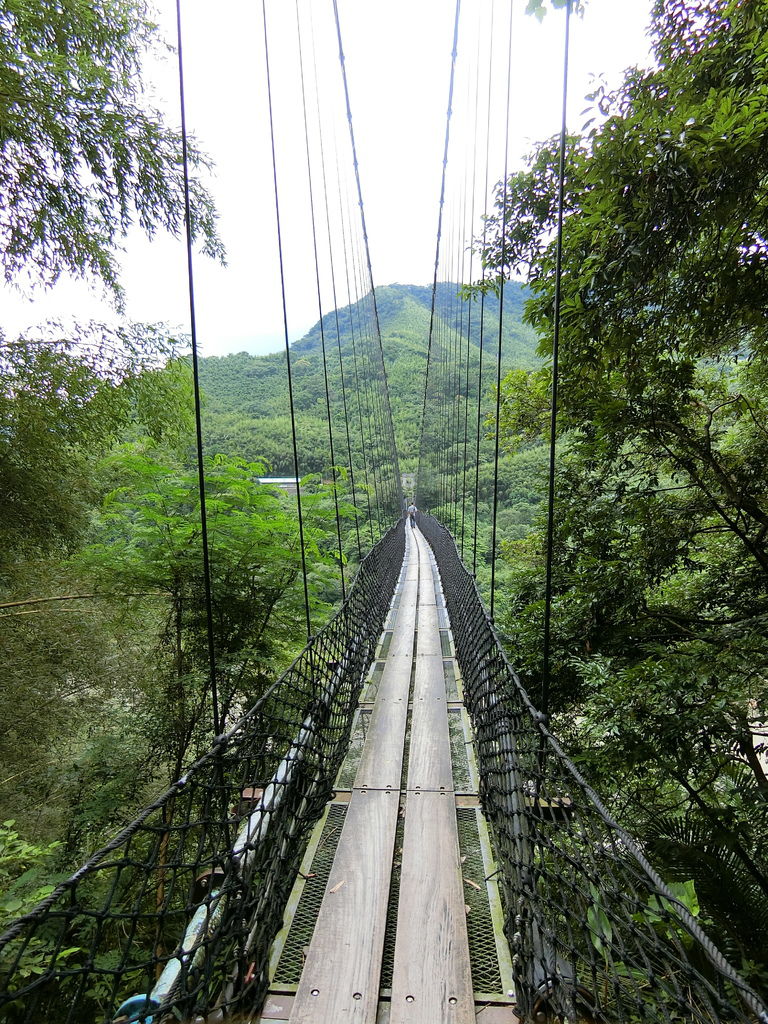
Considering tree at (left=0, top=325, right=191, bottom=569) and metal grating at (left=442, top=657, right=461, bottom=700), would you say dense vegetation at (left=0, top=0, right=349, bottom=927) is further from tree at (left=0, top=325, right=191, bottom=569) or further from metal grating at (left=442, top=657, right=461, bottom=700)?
metal grating at (left=442, top=657, right=461, bottom=700)

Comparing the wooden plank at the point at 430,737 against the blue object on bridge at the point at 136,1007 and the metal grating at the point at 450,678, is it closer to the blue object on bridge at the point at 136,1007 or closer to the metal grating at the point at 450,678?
the metal grating at the point at 450,678

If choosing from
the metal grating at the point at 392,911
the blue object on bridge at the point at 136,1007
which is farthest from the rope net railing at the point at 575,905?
the blue object on bridge at the point at 136,1007

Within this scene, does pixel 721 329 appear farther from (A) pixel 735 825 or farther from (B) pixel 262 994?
(B) pixel 262 994

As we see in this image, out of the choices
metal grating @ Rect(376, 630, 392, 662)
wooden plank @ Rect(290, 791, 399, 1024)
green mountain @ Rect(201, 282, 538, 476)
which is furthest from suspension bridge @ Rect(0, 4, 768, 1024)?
green mountain @ Rect(201, 282, 538, 476)

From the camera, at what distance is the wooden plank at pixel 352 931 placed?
3.22 ft

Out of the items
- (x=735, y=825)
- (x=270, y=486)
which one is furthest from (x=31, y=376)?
(x=735, y=825)

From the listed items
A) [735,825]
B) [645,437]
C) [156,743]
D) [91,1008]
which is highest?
[645,437]

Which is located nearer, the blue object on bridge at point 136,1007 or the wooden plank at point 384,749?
the blue object on bridge at point 136,1007

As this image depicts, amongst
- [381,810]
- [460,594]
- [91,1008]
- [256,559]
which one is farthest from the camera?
[256,559]

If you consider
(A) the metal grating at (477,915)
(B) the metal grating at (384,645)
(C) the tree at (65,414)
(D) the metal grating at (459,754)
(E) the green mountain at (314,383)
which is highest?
(E) the green mountain at (314,383)

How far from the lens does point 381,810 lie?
1.57 meters

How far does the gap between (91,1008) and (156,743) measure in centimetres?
142

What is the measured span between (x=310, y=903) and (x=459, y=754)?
804 mm

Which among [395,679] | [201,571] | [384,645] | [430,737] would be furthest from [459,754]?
[201,571]
